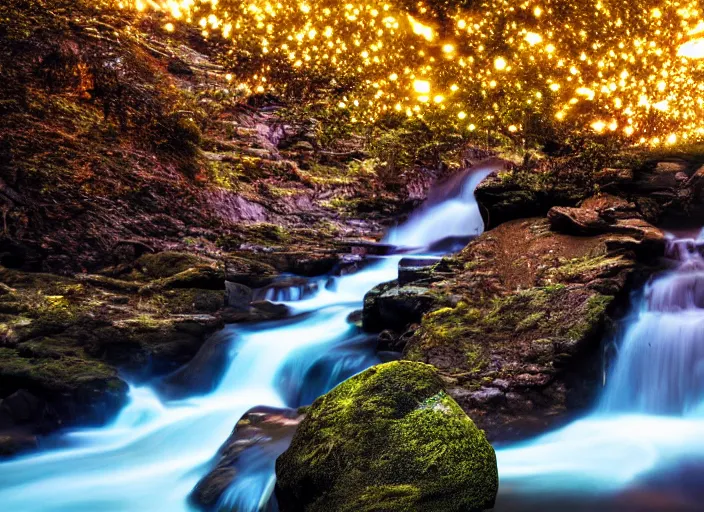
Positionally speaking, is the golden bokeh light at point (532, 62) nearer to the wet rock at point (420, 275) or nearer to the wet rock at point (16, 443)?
the wet rock at point (420, 275)

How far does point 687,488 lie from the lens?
11.8ft

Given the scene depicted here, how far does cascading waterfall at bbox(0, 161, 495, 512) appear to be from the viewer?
15.1 feet

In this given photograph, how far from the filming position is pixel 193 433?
226 inches

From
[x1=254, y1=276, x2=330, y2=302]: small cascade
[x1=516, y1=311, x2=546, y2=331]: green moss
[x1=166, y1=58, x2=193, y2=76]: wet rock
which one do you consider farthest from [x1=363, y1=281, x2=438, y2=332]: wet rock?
[x1=166, y1=58, x2=193, y2=76]: wet rock

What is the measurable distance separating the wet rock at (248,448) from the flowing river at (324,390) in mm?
83

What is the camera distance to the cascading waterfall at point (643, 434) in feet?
11.7

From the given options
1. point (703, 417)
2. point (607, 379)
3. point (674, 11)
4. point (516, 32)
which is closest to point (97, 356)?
point (607, 379)

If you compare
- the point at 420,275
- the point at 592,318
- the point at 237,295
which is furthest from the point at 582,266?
the point at 237,295

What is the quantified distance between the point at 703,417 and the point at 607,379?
82 centimetres

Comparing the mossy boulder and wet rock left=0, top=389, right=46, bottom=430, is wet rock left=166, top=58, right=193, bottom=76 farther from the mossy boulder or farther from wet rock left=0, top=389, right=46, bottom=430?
the mossy boulder

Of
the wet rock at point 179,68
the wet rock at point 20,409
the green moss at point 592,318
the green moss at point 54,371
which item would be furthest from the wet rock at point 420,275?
the wet rock at point 179,68

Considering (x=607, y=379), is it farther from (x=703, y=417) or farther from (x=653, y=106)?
→ (x=653, y=106)

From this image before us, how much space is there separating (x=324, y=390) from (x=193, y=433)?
4.79 feet

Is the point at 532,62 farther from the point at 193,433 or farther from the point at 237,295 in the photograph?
the point at 193,433
